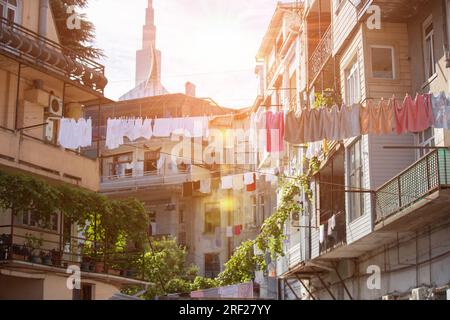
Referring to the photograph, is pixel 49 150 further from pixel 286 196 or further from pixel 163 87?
pixel 163 87

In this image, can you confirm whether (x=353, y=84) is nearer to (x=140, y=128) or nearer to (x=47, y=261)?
(x=140, y=128)

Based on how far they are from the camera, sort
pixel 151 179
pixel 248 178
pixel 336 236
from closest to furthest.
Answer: pixel 336 236, pixel 248 178, pixel 151 179

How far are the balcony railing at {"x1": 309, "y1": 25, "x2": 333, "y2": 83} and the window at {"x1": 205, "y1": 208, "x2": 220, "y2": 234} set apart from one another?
77.6ft

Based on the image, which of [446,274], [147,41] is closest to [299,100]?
[147,41]

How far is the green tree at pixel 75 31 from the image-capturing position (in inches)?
1232

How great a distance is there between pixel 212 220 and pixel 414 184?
3527 centimetres

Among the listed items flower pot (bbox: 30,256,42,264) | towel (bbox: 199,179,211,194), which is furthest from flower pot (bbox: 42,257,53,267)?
towel (bbox: 199,179,211,194)

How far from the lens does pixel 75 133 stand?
75.7 feet

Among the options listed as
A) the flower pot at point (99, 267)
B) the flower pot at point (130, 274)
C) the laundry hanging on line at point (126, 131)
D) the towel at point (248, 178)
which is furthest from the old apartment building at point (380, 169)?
the flower pot at point (99, 267)

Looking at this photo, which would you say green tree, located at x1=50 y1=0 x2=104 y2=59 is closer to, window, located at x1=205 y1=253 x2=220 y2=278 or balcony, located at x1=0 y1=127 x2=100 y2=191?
balcony, located at x1=0 y1=127 x2=100 y2=191

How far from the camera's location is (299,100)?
35.3m

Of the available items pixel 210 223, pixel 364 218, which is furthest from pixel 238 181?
pixel 210 223

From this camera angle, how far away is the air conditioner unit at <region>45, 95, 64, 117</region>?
28391mm

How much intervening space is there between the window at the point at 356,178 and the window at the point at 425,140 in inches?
73.7
